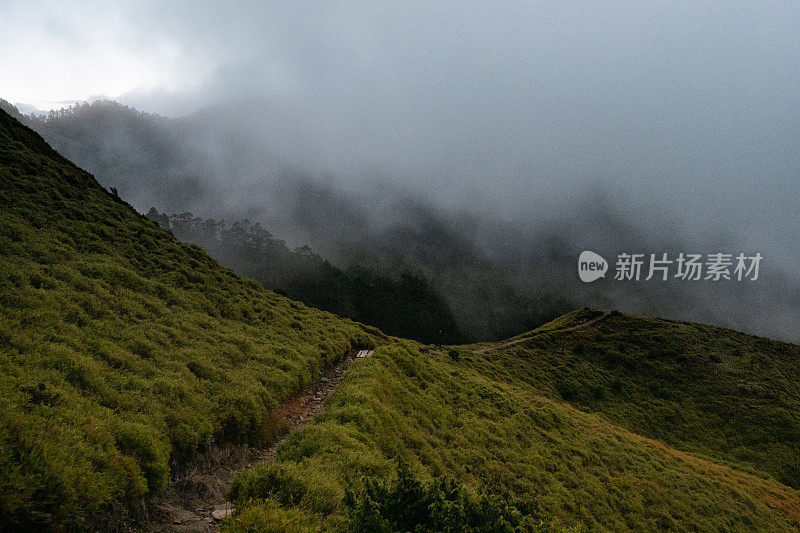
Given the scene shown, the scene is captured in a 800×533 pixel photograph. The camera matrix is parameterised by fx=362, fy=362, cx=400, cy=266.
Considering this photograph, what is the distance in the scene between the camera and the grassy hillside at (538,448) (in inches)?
267

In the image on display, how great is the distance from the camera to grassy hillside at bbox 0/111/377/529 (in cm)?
640

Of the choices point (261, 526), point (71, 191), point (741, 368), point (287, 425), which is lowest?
point (287, 425)

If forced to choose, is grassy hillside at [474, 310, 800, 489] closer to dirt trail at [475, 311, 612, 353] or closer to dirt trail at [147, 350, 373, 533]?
dirt trail at [475, 311, 612, 353]

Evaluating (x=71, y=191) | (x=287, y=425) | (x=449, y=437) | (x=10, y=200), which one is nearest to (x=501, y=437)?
(x=449, y=437)

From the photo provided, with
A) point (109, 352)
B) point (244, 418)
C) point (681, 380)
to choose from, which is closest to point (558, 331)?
point (681, 380)

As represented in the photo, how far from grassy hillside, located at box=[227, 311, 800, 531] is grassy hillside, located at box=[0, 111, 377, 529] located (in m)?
2.54

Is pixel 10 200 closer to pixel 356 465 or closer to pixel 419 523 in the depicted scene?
pixel 356 465

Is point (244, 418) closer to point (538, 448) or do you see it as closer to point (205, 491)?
point (205, 491)

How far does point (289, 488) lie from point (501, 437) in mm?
14973

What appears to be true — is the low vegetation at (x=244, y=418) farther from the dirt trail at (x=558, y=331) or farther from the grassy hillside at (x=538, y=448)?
the dirt trail at (x=558, y=331)

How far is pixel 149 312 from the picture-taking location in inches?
651

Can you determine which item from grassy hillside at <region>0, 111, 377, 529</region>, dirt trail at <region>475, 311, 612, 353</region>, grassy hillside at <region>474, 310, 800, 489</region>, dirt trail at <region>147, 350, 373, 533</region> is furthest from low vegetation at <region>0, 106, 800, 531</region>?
dirt trail at <region>475, 311, 612, 353</region>

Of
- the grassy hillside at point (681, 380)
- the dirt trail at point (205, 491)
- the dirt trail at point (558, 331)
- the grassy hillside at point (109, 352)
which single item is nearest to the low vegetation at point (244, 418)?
the grassy hillside at point (109, 352)

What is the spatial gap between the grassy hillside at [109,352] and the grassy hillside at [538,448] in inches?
100
